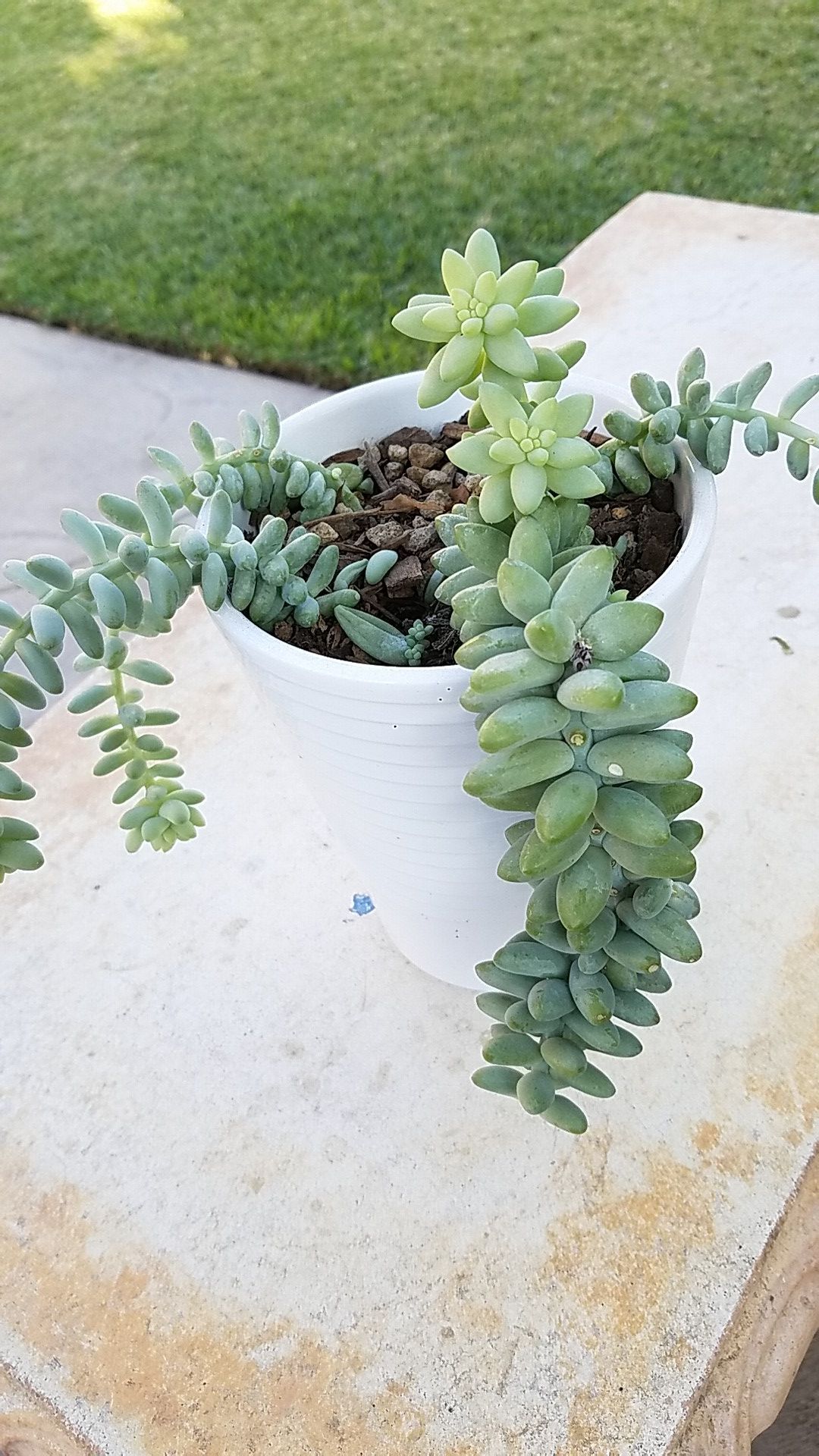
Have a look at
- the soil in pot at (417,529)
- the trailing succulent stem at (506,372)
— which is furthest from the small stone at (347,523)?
the trailing succulent stem at (506,372)

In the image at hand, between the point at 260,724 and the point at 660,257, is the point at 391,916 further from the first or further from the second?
the point at 660,257

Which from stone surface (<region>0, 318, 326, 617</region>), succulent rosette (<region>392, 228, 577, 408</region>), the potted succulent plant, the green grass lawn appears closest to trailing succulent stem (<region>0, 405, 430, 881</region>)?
the potted succulent plant

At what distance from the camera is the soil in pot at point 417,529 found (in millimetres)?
532

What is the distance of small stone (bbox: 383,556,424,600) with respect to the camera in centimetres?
55

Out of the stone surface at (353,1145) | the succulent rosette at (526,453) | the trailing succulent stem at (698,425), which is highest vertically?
the succulent rosette at (526,453)

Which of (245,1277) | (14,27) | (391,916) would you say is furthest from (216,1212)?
(14,27)

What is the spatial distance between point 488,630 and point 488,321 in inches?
4.6

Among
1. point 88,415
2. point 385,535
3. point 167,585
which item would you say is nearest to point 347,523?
point 385,535

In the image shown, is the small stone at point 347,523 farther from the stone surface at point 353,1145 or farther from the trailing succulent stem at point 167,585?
the stone surface at point 353,1145

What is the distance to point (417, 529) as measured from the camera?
57 centimetres

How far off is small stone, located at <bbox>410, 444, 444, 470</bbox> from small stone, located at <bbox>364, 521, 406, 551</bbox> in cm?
5

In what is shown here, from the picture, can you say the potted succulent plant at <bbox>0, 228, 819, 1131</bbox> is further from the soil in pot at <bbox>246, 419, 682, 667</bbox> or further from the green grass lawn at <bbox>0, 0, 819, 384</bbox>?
the green grass lawn at <bbox>0, 0, 819, 384</bbox>

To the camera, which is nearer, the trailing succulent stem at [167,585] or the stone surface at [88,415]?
the trailing succulent stem at [167,585]

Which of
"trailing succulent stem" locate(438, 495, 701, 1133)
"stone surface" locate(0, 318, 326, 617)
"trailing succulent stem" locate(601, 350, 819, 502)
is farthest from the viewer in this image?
"stone surface" locate(0, 318, 326, 617)
